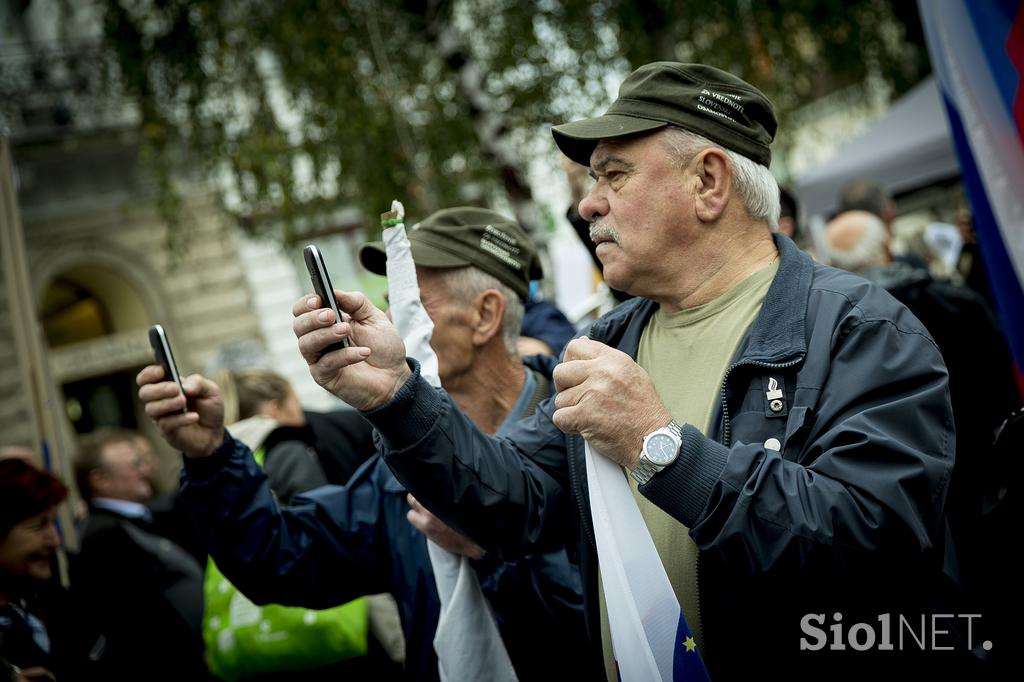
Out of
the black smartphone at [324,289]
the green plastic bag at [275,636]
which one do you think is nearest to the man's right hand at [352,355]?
the black smartphone at [324,289]

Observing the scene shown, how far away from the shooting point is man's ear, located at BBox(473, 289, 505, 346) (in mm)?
2934

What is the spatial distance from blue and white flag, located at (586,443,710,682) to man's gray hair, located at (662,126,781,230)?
63cm

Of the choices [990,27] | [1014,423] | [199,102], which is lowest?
[1014,423]

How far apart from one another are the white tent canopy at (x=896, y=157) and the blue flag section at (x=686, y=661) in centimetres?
779

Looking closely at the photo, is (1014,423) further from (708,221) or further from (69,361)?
(69,361)

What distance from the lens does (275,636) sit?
3.46m

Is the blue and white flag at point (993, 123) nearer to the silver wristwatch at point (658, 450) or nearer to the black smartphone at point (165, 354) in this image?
the silver wristwatch at point (658, 450)

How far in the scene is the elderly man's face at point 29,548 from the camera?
11.9 ft

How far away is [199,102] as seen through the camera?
966 centimetres

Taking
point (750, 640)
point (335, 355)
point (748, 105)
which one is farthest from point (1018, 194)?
point (335, 355)

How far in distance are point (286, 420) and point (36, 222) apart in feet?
45.2

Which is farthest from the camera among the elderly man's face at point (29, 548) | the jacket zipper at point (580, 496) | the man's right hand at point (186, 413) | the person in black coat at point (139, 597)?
the person in black coat at point (139, 597)

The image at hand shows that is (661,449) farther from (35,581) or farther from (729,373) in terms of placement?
(35,581)

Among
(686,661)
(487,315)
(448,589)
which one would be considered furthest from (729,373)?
(487,315)
